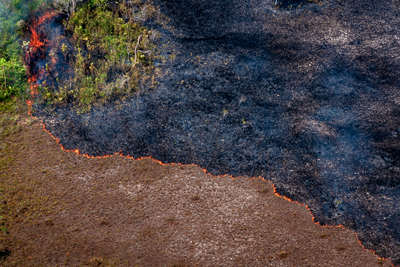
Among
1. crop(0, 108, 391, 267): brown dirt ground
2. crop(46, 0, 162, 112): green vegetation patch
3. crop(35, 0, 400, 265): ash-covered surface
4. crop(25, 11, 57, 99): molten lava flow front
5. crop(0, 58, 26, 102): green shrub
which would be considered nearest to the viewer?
crop(0, 108, 391, 267): brown dirt ground

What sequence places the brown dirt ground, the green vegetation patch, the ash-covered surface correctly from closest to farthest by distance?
1. the brown dirt ground
2. the ash-covered surface
3. the green vegetation patch

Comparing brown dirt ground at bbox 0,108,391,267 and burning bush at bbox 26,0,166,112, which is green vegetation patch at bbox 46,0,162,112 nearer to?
burning bush at bbox 26,0,166,112

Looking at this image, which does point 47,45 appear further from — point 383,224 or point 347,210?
point 383,224

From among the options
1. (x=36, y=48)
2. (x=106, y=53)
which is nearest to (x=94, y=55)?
(x=106, y=53)

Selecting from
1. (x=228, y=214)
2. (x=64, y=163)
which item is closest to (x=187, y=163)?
(x=228, y=214)

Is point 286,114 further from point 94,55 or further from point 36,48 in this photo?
point 36,48

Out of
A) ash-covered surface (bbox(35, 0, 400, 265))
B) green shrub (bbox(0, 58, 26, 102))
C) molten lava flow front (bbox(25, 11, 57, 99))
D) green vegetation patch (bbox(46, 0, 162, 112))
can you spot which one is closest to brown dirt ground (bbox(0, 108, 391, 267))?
ash-covered surface (bbox(35, 0, 400, 265))
